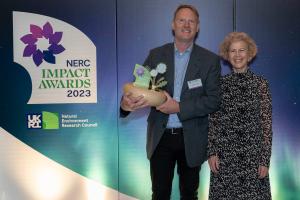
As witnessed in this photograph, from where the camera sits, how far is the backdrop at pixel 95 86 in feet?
9.39

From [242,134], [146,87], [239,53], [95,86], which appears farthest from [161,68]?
[95,86]

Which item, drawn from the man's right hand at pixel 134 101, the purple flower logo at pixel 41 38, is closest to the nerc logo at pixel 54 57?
the purple flower logo at pixel 41 38

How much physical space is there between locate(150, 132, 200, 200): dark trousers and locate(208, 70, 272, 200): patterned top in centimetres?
20

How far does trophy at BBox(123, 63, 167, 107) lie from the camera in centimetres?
205

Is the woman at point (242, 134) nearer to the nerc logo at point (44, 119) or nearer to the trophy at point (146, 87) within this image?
the trophy at point (146, 87)

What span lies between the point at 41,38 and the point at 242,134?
1688mm

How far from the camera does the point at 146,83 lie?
6.80 feet

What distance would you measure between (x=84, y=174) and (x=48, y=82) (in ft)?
2.51

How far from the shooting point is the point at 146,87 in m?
2.07

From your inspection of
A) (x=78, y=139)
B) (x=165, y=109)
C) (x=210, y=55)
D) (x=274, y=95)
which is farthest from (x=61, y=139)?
(x=274, y=95)

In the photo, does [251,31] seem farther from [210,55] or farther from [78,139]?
[78,139]

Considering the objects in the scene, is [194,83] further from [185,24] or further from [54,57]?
[54,57]

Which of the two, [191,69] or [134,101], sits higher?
[191,69]

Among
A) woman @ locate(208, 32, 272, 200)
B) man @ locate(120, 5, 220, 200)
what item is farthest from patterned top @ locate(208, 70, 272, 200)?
man @ locate(120, 5, 220, 200)
